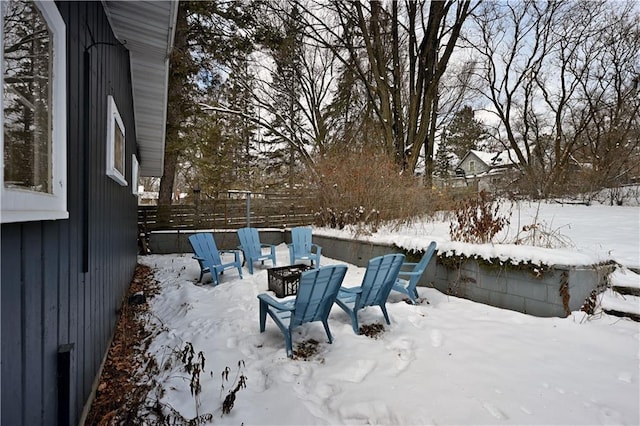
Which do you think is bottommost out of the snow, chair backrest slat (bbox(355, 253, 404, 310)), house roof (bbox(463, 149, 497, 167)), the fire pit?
the snow

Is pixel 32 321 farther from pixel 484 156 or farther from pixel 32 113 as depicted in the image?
pixel 484 156

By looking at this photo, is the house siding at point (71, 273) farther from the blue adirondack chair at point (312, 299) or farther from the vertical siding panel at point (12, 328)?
the blue adirondack chair at point (312, 299)

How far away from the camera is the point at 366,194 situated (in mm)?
6641

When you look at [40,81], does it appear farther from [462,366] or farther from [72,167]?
[462,366]

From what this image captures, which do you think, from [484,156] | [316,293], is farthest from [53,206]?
[484,156]

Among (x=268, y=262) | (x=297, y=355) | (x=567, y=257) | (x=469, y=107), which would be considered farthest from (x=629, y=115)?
(x=297, y=355)

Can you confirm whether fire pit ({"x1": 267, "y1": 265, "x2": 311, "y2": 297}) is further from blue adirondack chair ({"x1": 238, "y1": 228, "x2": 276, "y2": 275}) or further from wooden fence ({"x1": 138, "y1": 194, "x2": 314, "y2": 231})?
wooden fence ({"x1": 138, "y1": 194, "x2": 314, "y2": 231})

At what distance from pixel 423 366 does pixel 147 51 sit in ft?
15.3

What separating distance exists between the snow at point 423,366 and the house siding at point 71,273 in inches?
25.7

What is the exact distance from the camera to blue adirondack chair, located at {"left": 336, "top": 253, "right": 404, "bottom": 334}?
3042 millimetres

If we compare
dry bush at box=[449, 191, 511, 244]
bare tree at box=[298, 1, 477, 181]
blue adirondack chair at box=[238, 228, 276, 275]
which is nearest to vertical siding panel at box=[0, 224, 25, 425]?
dry bush at box=[449, 191, 511, 244]

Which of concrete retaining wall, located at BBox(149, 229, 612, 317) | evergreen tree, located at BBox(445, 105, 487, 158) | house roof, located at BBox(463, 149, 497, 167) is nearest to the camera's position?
concrete retaining wall, located at BBox(149, 229, 612, 317)

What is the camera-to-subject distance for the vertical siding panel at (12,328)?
107cm

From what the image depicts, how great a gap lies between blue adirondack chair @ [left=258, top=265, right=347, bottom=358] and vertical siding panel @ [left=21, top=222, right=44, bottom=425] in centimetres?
156
